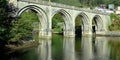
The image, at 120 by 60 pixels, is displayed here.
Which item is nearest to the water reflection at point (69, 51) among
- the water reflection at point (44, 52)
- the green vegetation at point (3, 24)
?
the water reflection at point (44, 52)

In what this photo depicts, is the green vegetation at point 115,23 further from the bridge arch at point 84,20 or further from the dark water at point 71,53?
the dark water at point 71,53

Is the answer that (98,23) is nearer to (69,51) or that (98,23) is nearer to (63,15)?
(63,15)

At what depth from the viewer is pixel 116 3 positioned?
15550 cm

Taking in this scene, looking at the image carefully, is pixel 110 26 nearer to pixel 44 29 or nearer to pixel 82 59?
pixel 44 29

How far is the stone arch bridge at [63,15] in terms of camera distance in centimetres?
6006

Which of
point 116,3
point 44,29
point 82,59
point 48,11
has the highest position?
point 116,3

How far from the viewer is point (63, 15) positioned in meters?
75.6

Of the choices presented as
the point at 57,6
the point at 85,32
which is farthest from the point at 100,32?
the point at 57,6

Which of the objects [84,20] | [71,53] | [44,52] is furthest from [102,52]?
[84,20]

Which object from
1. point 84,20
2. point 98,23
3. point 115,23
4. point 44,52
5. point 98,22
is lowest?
point 44,52

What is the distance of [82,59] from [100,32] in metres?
60.7

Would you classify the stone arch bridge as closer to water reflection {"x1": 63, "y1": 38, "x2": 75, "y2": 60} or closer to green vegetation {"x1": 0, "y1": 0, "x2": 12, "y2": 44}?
water reflection {"x1": 63, "y1": 38, "x2": 75, "y2": 60}

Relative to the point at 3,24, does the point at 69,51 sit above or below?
below

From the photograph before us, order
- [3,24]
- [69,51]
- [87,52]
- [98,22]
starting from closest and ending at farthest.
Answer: [3,24]
[87,52]
[69,51]
[98,22]
